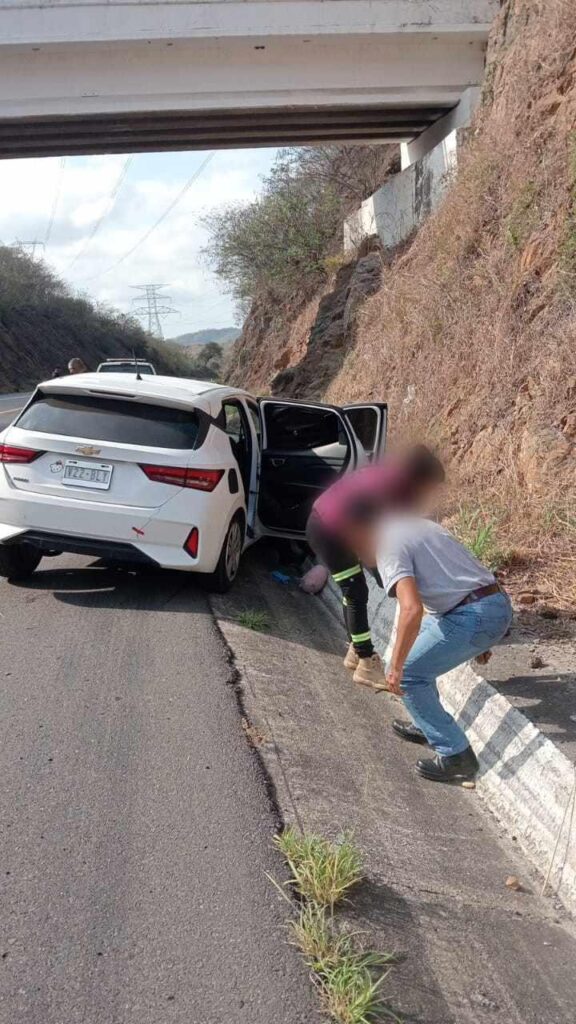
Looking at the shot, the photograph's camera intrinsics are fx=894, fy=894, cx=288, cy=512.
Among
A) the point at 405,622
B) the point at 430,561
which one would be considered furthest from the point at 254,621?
the point at 405,622

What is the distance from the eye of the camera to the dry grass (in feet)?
24.8

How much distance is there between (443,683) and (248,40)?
17.2 m

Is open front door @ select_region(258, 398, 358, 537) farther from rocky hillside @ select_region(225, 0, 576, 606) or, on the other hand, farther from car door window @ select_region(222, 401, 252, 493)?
rocky hillside @ select_region(225, 0, 576, 606)

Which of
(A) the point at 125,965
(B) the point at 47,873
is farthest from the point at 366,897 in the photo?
(B) the point at 47,873

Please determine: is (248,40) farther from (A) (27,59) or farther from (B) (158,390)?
(B) (158,390)

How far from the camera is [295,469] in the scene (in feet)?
26.8

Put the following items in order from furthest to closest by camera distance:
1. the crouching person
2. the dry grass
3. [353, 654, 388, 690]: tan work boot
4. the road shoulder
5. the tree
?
the tree, the dry grass, [353, 654, 388, 690]: tan work boot, the crouching person, the road shoulder

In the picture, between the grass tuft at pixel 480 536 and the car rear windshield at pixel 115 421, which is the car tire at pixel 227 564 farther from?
the grass tuft at pixel 480 536

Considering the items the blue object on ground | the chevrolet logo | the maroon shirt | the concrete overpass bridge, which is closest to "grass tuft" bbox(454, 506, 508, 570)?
the blue object on ground

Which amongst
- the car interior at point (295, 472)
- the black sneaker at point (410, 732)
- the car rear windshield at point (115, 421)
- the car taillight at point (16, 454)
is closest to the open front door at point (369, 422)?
the car interior at point (295, 472)

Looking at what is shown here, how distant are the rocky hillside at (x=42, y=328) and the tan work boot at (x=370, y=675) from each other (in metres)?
51.4

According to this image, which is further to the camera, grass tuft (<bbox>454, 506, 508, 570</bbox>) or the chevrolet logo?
grass tuft (<bbox>454, 506, 508, 570</bbox>)

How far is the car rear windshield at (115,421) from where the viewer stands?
662 cm

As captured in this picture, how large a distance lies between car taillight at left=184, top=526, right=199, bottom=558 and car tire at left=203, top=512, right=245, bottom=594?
41cm
